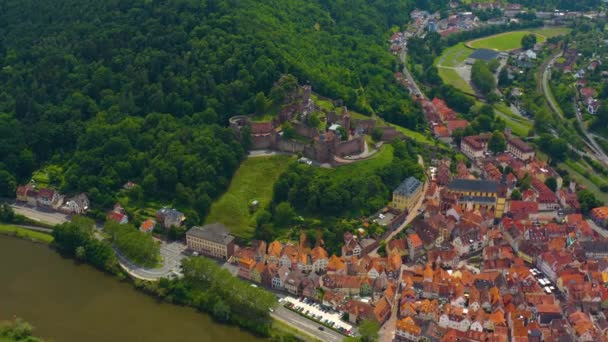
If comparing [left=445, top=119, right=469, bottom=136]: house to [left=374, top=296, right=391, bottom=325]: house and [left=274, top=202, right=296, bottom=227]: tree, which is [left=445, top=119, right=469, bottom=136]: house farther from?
[left=374, top=296, right=391, bottom=325]: house

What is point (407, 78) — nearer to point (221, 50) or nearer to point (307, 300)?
point (221, 50)

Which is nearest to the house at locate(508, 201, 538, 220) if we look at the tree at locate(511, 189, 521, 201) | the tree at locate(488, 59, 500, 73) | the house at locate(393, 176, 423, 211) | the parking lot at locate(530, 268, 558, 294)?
the tree at locate(511, 189, 521, 201)

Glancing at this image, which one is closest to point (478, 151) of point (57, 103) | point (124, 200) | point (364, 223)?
point (364, 223)

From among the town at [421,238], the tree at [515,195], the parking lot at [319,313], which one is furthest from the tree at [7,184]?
the tree at [515,195]

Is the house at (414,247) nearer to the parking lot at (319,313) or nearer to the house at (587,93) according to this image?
the parking lot at (319,313)

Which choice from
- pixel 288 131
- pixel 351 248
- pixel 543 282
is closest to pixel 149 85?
pixel 288 131

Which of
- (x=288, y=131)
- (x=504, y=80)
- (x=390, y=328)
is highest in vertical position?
(x=288, y=131)

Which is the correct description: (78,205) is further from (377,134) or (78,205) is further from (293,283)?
(377,134)
